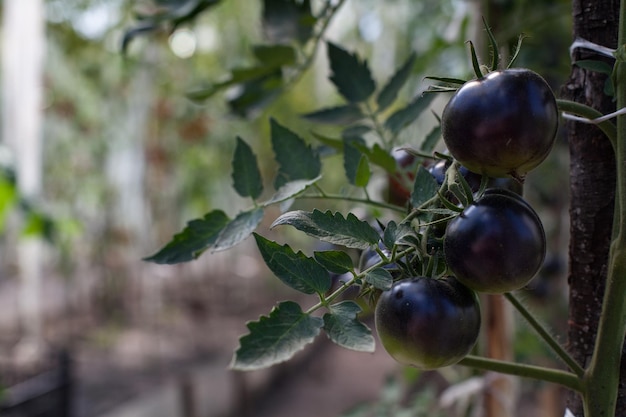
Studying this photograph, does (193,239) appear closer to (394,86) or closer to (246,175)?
(246,175)

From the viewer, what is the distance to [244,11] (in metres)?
5.52

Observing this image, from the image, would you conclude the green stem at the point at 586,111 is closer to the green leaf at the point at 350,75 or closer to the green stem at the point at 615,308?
the green stem at the point at 615,308

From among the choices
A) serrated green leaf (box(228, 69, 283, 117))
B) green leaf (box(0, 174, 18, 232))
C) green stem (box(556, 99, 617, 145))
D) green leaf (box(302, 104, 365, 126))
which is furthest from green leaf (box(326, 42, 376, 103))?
green leaf (box(0, 174, 18, 232))

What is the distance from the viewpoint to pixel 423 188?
341 millimetres

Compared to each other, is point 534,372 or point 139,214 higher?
point 534,372

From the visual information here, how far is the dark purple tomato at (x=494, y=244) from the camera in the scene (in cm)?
29

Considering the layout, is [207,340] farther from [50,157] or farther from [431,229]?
[431,229]

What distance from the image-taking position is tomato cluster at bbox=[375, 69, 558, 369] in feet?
0.93

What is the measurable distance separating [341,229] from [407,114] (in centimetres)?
20

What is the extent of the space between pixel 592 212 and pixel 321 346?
469cm

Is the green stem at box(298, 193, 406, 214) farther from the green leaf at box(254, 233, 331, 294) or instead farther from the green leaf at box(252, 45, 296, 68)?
the green leaf at box(252, 45, 296, 68)

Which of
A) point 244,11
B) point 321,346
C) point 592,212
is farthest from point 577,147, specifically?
point 244,11

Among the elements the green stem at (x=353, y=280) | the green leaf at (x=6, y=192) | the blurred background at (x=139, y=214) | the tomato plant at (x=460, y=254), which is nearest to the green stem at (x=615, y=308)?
the tomato plant at (x=460, y=254)

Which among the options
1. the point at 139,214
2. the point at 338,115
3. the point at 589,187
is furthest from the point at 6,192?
the point at 139,214
